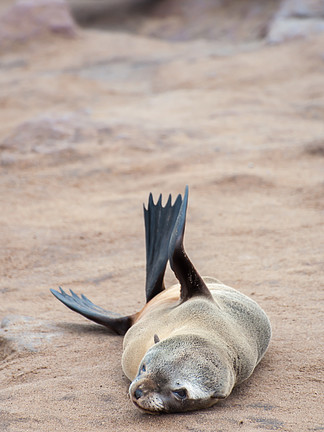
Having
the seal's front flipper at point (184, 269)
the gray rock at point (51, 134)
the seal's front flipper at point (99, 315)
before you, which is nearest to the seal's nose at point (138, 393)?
the seal's front flipper at point (184, 269)

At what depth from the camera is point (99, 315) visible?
3.43 meters

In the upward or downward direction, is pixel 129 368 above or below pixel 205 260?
above

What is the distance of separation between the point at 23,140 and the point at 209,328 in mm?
5084

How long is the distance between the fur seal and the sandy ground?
0.10 m

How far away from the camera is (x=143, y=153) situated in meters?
6.90

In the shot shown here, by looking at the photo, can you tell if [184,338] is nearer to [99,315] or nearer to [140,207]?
[99,315]

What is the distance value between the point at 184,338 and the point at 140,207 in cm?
328

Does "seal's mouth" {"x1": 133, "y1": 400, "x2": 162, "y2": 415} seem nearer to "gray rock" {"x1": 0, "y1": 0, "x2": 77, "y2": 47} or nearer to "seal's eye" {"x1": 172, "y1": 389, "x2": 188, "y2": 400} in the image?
"seal's eye" {"x1": 172, "y1": 389, "x2": 188, "y2": 400}

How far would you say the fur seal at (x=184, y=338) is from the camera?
2250 mm

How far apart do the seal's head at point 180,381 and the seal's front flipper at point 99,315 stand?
3.31 feet

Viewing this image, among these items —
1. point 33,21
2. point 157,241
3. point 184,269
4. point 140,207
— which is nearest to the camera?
point 184,269

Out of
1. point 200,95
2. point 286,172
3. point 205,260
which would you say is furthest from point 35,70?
point 205,260

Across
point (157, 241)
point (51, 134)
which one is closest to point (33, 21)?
point (51, 134)

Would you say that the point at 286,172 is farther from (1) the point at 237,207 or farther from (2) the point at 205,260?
(2) the point at 205,260
